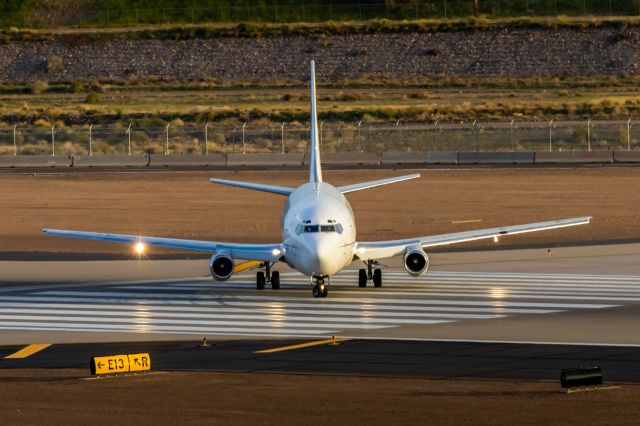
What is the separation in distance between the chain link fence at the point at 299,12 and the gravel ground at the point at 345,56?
1325 cm

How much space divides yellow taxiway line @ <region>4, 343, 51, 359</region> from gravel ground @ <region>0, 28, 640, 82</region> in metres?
138

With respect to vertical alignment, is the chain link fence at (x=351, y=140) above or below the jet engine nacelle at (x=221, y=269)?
above

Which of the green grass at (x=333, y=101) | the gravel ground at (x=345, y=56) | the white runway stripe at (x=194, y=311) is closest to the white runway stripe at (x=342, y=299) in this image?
the white runway stripe at (x=194, y=311)

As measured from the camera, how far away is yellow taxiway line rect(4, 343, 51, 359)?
1178 inches

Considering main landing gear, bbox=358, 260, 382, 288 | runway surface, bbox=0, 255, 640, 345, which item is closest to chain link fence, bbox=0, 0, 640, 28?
runway surface, bbox=0, 255, 640, 345

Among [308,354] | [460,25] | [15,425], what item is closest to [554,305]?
[308,354]

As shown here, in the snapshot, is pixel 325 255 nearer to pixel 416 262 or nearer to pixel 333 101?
pixel 416 262

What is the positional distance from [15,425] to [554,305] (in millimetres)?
17584

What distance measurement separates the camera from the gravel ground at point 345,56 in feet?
548

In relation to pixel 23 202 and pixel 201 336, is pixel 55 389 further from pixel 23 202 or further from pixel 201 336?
pixel 23 202

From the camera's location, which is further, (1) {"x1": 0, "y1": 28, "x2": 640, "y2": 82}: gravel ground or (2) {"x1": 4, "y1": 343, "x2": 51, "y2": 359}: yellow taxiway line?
(1) {"x1": 0, "y1": 28, "x2": 640, "y2": 82}: gravel ground

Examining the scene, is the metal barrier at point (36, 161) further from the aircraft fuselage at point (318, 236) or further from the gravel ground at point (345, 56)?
the gravel ground at point (345, 56)

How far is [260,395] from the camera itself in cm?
2508

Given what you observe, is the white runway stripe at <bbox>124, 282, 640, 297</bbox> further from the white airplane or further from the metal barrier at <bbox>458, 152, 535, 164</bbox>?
the metal barrier at <bbox>458, 152, 535, 164</bbox>
